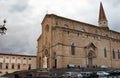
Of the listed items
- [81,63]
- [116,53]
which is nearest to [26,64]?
[81,63]

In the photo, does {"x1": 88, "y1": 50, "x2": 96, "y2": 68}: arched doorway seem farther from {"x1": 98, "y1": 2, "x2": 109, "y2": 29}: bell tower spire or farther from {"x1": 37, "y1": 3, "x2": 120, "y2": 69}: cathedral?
{"x1": 98, "y1": 2, "x2": 109, "y2": 29}: bell tower spire

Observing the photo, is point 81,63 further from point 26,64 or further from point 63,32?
point 26,64

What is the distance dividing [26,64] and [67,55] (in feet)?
93.8

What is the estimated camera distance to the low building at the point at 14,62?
2496 inches

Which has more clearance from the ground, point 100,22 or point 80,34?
point 100,22

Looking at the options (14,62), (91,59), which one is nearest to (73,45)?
(91,59)

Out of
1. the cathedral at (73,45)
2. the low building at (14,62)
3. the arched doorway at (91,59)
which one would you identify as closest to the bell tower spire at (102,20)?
the cathedral at (73,45)

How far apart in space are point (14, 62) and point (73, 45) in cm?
2875

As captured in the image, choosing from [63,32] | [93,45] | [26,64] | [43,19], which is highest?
[43,19]

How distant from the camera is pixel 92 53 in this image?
5103 centimetres

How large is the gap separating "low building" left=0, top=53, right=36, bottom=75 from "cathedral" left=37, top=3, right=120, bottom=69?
14093mm

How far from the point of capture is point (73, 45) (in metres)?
47.0

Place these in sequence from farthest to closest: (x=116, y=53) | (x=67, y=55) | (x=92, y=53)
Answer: (x=116, y=53), (x=92, y=53), (x=67, y=55)

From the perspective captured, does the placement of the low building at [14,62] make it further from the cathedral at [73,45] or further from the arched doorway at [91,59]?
the arched doorway at [91,59]
